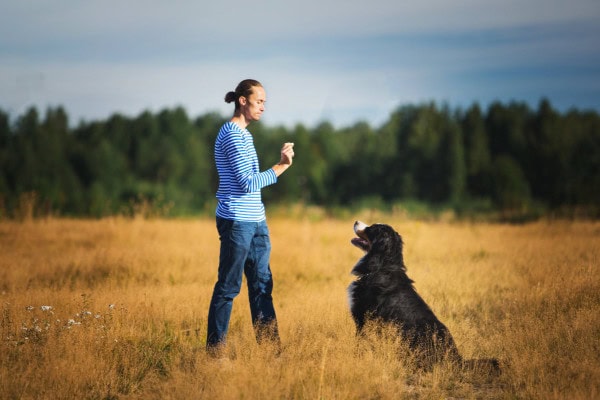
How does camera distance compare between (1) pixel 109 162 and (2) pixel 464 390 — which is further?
(1) pixel 109 162

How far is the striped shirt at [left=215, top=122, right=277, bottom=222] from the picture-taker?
15.4 feet

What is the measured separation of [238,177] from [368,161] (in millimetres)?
41450

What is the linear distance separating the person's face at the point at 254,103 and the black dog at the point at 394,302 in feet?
6.55

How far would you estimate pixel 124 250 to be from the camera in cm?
1105

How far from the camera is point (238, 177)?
4.70 metres

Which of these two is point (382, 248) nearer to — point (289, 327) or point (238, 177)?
point (289, 327)

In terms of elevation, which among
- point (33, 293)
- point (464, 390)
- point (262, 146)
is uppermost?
point (262, 146)

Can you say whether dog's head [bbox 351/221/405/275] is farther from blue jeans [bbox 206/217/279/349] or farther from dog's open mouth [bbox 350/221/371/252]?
blue jeans [bbox 206/217/279/349]

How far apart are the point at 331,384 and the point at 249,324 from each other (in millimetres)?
2253

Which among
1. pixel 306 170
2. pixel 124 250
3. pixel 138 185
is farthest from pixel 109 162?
pixel 124 250

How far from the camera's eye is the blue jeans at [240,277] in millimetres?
4770

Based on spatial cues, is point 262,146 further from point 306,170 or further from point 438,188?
point 438,188

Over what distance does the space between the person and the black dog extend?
116cm

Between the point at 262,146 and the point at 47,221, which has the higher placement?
the point at 262,146
